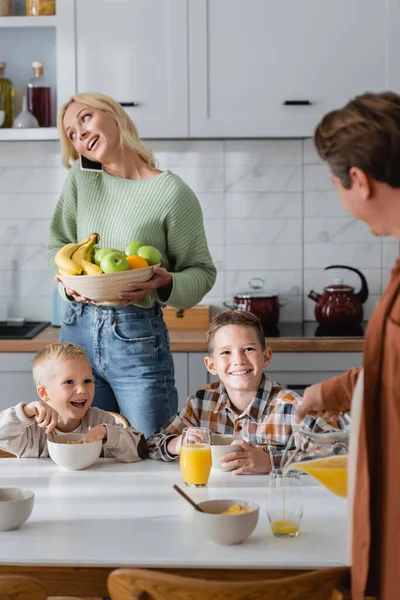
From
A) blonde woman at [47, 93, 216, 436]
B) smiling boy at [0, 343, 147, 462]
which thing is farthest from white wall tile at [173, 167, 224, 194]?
smiling boy at [0, 343, 147, 462]

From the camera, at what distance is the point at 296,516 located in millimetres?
1553

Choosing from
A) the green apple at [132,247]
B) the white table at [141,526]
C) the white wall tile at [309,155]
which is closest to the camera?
the white table at [141,526]

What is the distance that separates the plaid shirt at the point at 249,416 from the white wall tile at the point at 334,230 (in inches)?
64.0

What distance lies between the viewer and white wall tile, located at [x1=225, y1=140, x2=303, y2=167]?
3.75 meters

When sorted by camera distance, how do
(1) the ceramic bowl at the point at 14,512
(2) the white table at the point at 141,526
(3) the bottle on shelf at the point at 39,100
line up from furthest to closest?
(3) the bottle on shelf at the point at 39,100 < (1) the ceramic bowl at the point at 14,512 < (2) the white table at the point at 141,526

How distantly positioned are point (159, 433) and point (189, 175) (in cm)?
183

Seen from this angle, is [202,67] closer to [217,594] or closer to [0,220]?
[0,220]

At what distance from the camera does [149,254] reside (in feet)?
8.02

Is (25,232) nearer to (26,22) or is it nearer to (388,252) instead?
(26,22)

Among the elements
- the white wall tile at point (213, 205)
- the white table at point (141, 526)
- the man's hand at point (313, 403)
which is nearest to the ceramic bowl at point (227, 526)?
the white table at point (141, 526)

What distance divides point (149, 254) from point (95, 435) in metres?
0.59

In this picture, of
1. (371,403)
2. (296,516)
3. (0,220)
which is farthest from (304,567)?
(0,220)

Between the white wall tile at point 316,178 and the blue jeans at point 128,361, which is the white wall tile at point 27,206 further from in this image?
the blue jeans at point 128,361

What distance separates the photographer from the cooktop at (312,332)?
339 centimetres
